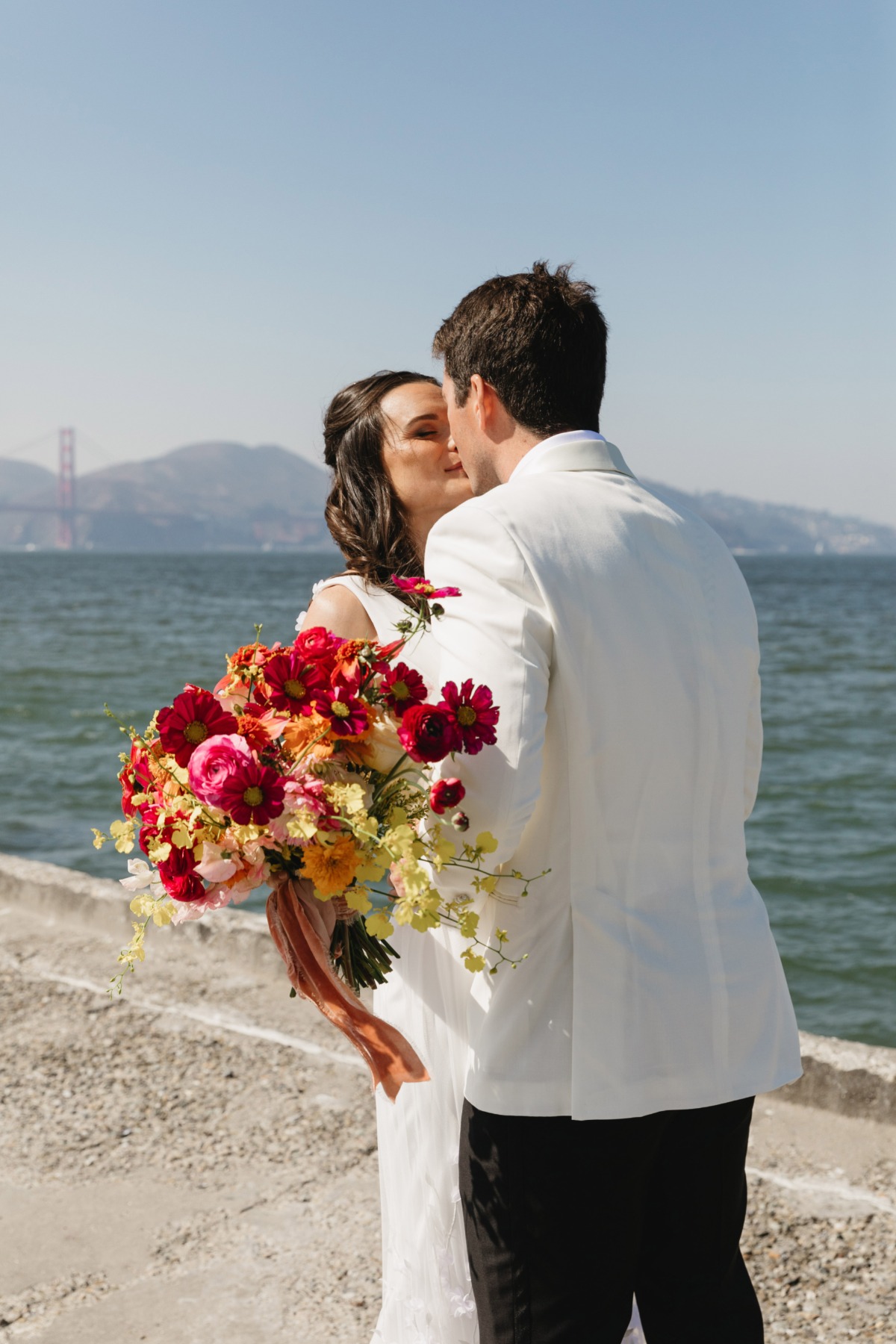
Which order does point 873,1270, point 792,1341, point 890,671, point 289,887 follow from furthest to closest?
Answer: point 890,671
point 873,1270
point 792,1341
point 289,887

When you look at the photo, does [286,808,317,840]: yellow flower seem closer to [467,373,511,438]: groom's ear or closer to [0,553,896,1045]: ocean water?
[467,373,511,438]: groom's ear

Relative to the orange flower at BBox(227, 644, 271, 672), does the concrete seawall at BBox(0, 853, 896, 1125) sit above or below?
below

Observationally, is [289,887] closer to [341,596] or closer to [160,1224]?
[341,596]

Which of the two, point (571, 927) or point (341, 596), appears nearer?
point (571, 927)

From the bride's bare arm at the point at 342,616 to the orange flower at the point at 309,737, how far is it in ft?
2.15

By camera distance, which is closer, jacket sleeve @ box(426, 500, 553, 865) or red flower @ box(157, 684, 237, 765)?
jacket sleeve @ box(426, 500, 553, 865)

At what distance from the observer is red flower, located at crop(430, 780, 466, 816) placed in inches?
70.5

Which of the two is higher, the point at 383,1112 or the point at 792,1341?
the point at 383,1112

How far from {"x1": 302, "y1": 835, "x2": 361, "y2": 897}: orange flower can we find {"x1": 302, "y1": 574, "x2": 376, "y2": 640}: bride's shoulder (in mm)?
784

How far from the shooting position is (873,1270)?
324cm

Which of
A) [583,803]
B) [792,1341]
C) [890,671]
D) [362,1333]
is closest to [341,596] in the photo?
[583,803]

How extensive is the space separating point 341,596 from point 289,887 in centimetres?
82

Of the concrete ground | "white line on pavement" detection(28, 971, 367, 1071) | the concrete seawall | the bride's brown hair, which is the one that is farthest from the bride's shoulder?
"white line on pavement" detection(28, 971, 367, 1071)

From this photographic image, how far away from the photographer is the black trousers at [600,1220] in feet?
6.31
